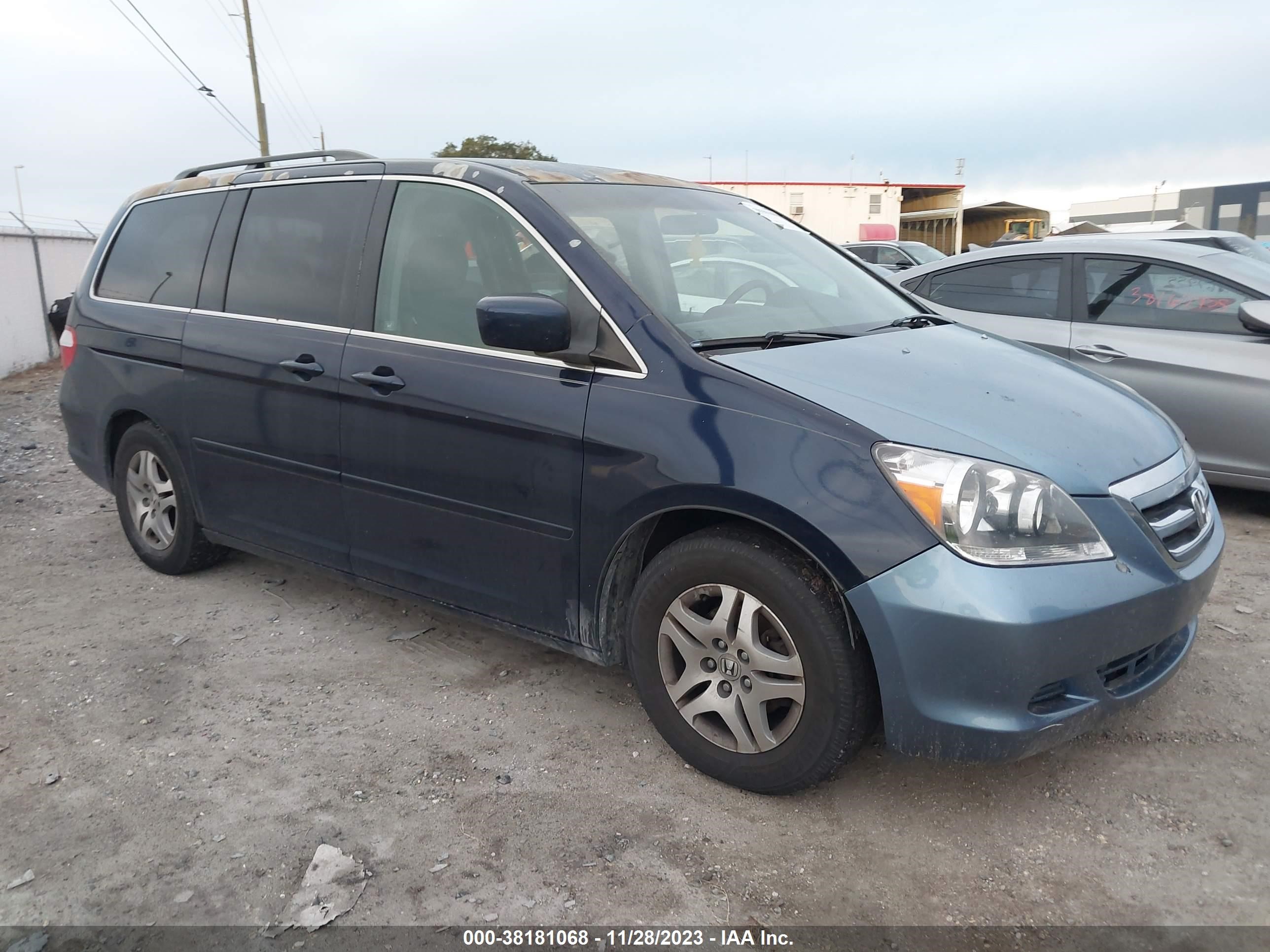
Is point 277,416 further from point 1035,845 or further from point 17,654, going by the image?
point 1035,845

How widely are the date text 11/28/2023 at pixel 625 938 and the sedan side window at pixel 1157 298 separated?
4434 mm

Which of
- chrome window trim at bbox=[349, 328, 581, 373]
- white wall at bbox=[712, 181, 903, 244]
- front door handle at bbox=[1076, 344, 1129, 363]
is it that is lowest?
front door handle at bbox=[1076, 344, 1129, 363]

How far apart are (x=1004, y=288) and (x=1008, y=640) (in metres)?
4.25

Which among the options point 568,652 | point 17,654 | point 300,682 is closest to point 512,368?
point 568,652

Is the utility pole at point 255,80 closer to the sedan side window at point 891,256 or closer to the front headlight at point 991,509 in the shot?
the sedan side window at point 891,256

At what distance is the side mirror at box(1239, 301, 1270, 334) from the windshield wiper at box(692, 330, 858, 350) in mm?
2963

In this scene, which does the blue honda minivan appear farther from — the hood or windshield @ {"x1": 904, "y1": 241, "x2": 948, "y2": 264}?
windshield @ {"x1": 904, "y1": 241, "x2": 948, "y2": 264}

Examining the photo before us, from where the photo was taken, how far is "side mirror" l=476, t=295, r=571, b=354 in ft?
9.75

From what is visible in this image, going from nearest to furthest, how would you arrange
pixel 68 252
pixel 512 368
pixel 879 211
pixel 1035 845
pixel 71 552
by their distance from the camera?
pixel 1035 845 → pixel 512 368 → pixel 71 552 → pixel 68 252 → pixel 879 211

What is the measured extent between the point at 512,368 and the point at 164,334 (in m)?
2.05

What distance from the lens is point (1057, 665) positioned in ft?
8.22

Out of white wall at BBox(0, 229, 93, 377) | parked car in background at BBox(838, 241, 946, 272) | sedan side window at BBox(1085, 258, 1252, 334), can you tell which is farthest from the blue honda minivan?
parked car in background at BBox(838, 241, 946, 272)

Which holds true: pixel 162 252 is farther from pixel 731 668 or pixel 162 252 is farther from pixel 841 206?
pixel 841 206

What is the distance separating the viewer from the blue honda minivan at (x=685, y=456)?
254 centimetres
